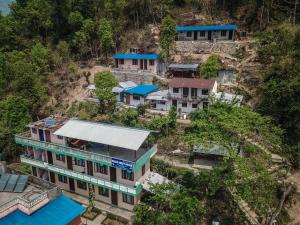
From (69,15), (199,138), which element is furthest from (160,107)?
(69,15)

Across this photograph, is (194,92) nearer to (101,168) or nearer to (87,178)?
(101,168)

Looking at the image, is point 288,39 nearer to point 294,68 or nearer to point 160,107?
point 294,68

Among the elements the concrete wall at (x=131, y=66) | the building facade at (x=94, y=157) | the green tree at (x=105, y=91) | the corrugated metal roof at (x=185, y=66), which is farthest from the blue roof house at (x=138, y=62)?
the building facade at (x=94, y=157)

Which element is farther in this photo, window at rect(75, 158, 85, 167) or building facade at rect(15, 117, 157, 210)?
window at rect(75, 158, 85, 167)

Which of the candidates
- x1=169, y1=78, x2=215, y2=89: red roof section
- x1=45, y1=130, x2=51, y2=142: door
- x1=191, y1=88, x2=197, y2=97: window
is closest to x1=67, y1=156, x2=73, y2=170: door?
x1=45, y1=130, x2=51, y2=142: door

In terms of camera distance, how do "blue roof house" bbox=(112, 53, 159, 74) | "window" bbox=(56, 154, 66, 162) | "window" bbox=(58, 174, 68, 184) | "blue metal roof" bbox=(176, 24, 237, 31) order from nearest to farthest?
"window" bbox=(56, 154, 66, 162) < "window" bbox=(58, 174, 68, 184) < "blue roof house" bbox=(112, 53, 159, 74) < "blue metal roof" bbox=(176, 24, 237, 31)

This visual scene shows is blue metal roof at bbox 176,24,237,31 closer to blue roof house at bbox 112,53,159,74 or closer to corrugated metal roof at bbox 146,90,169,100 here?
blue roof house at bbox 112,53,159,74

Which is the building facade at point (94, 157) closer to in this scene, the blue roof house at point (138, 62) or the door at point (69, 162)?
the door at point (69, 162)

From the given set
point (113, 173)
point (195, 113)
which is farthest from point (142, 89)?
point (113, 173)
